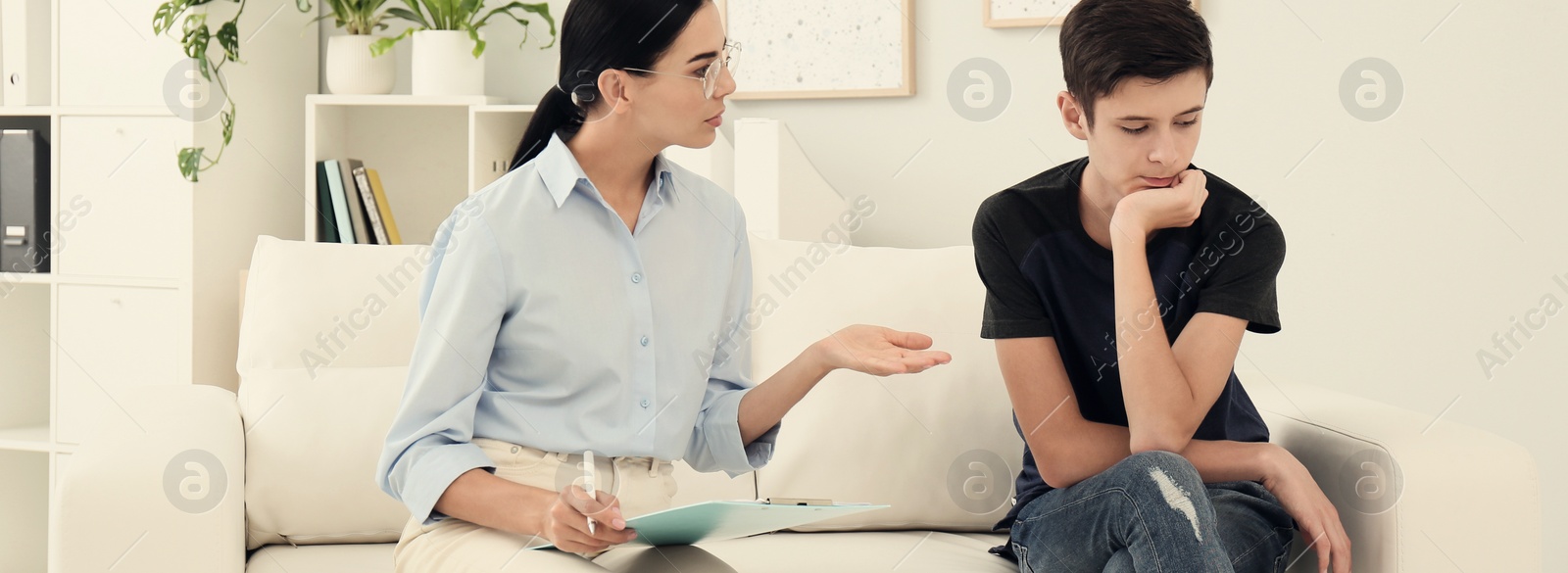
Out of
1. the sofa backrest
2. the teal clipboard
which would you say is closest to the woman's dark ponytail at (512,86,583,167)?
the teal clipboard

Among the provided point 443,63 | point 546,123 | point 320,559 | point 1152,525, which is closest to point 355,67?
point 443,63

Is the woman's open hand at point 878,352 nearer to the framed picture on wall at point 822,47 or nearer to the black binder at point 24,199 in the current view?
the framed picture on wall at point 822,47

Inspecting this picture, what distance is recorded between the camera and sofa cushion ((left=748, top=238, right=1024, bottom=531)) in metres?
1.67

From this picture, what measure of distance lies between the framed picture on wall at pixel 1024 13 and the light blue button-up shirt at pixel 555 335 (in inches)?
49.4

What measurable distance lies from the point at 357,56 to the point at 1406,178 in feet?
7.20

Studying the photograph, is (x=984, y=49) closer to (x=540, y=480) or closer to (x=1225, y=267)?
(x=1225, y=267)

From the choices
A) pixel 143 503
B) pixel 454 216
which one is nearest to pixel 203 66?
pixel 143 503

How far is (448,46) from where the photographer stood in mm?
2445

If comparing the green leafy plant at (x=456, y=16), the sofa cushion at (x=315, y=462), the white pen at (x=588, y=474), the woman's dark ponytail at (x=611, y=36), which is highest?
the green leafy plant at (x=456, y=16)

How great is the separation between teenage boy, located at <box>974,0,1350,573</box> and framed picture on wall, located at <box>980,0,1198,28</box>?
91cm

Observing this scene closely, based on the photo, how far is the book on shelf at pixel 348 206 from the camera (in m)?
2.51

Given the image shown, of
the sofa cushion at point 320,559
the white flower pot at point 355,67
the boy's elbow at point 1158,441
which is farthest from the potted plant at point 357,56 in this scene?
the boy's elbow at point 1158,441

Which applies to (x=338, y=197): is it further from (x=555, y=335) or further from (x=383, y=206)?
(x=555, y=335)

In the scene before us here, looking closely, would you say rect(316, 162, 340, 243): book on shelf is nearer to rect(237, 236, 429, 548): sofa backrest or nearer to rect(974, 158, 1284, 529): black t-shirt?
rect(237, 236, 429, 548): sofa backrest
